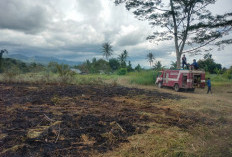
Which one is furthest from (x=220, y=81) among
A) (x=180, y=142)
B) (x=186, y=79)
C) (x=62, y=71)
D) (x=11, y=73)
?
(x=11, y=73)

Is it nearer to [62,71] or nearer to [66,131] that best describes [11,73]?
[62,71]

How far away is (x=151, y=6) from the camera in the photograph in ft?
50.7

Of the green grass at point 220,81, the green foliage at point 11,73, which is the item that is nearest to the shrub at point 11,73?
the green foliage at point 11,73

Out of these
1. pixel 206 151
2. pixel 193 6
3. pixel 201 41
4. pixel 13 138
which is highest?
pixel 193 6

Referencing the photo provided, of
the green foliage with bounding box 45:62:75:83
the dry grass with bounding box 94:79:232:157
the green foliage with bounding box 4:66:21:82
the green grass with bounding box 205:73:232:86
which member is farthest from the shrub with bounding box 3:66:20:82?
the green grass with bounding box 205:73:232:86

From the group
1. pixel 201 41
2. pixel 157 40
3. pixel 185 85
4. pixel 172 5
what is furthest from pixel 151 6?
pixel 185 85

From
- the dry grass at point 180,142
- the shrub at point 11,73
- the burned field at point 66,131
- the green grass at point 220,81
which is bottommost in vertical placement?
the dry grass at point 180,142

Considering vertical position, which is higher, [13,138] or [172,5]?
[172,5]

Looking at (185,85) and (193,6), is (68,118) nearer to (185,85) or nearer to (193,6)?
(185,85)

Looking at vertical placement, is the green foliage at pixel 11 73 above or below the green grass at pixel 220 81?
above

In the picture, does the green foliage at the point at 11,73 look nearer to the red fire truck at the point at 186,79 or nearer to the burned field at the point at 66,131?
the burned field at the point at 66,131

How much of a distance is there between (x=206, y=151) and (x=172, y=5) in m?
15.3

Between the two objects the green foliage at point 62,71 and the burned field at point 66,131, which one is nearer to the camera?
the burned field at point 66,131

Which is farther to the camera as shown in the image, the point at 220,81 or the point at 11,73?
the point at 220,81
